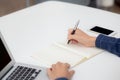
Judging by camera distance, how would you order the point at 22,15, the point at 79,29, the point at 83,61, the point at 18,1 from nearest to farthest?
the point at 83,61
the point at 79,29
the point at 22,15
the point at 18,1

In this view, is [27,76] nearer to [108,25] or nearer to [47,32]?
[47,32]

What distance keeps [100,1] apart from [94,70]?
8.66ft

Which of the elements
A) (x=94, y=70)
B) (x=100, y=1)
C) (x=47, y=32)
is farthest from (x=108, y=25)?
(x=100, y=1)

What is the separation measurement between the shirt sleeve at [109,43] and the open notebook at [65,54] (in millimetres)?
32

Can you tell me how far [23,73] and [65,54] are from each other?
9.5 inches

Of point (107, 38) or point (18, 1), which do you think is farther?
point (18, 1)

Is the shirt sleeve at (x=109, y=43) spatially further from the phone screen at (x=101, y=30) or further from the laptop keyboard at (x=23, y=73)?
the laptop keyboard at (x=23, y=73)

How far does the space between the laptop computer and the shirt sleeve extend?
0.34m

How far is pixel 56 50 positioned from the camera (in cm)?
119

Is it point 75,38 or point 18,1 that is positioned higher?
point 75,38

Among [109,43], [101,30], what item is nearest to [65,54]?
[109,43]

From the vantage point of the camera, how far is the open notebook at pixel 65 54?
110 cm

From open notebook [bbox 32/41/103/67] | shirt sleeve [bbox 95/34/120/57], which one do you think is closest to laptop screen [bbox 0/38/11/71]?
open notebook [bbox 32/41/103/67]

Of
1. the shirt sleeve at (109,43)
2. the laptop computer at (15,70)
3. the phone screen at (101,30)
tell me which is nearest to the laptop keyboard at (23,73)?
the laptop computer at (15,70)
